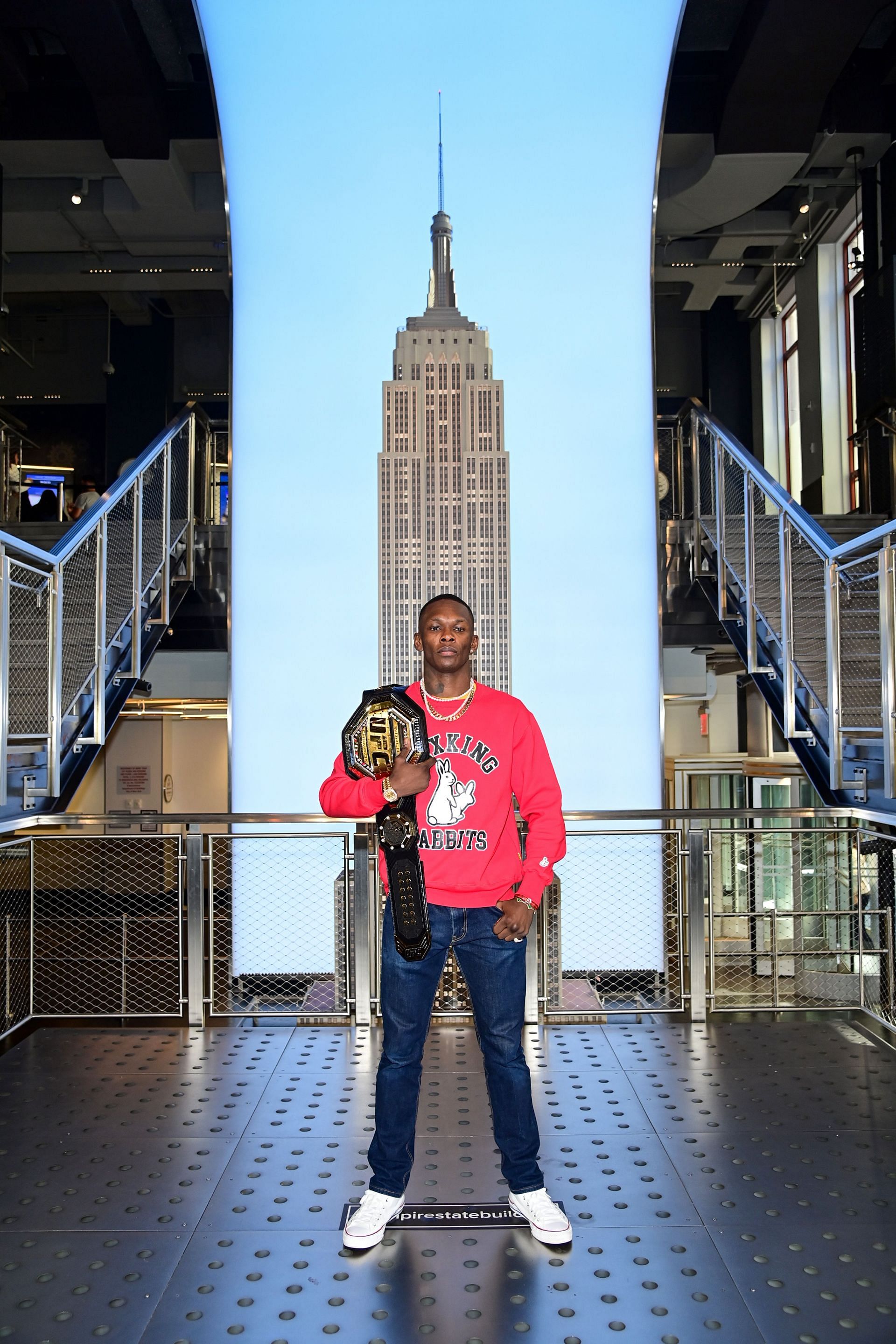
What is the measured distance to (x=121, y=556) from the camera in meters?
5.54

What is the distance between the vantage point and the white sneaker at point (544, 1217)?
7.24 ft

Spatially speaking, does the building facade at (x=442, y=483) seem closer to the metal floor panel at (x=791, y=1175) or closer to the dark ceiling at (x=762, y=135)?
the dark ceiling at (x=762, y=135)

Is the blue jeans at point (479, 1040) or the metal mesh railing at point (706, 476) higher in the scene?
the metal mesh railing at point (706, 476)

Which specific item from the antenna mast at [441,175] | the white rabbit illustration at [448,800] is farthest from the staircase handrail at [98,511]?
the white rabbit illustration at [448,800]

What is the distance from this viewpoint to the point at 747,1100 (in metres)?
3.16

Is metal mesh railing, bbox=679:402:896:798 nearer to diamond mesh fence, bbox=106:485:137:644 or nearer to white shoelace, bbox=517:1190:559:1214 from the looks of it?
white shoelace, bbox=517:1190:559:1214

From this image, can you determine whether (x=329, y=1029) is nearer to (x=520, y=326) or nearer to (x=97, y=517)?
(x=97, y=517)

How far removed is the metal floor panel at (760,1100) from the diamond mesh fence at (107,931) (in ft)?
6.63

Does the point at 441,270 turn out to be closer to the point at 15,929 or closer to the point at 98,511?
the point at 98,511

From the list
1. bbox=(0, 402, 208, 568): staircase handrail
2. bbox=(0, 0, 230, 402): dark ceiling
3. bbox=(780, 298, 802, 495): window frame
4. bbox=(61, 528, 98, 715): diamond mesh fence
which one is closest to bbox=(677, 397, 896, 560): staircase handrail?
bbox=(780, 298, 802, 495): window frame

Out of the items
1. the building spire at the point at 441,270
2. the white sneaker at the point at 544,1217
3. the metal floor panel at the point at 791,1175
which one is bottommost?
the metal floor panel at the point at 791,1175

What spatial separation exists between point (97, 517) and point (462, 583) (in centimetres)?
202

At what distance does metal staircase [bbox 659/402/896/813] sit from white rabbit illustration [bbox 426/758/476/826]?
6.88 feet

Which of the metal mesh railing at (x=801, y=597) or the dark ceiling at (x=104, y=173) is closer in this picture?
the metal mesh railing at (x=801, y=597)
